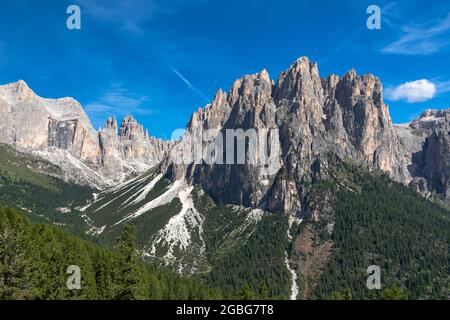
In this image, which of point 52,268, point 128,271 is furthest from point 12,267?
point 52,268

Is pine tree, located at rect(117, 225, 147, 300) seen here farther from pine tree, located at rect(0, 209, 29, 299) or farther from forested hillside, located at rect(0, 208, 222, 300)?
pine tree, located at rect(0, 209, 29, 299)

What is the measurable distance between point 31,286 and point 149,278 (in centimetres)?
7115

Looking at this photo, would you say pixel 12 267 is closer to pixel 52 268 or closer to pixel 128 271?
pixel 128 271

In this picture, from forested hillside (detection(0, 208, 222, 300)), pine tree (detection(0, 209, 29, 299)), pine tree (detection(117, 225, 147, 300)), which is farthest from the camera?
pine tree (detection(117, 225, 147, 300))

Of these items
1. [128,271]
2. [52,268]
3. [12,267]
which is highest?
[12,267]

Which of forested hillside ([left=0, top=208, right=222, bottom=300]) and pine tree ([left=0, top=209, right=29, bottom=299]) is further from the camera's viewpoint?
forested hillside ([left=0, top=208, right=222, bottom=300])

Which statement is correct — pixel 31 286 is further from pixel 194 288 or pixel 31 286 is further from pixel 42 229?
pixel 194 288

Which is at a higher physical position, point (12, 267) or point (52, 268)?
point (12, 267)

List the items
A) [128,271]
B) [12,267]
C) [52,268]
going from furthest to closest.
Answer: [52,268], [128,271], [12,267]

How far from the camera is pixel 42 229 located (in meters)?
120

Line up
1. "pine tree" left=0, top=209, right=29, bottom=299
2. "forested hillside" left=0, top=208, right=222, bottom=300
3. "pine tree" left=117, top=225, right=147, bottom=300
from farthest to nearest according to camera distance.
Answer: "pine tree" left=117, top=225, right=147, bottom=300
"forested hillside" left=0, top=208, right=222, bottom=300
"pine tree" left=0, top=209, right=29, bottom=299

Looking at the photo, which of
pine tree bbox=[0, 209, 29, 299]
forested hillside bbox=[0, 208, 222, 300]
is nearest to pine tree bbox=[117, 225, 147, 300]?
forested hillside bbox=[0, 208, 222, 300]
